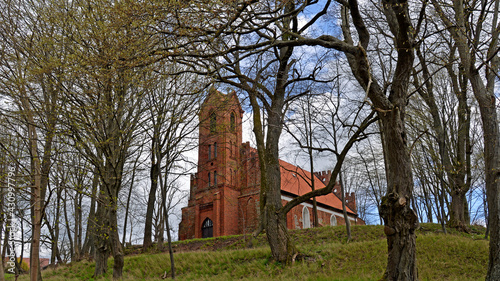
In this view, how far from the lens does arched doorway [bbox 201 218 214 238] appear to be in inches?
1289

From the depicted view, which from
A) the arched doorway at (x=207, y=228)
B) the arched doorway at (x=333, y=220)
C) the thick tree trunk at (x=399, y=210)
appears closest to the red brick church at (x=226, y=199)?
the arched doorway at (x=207, y=228)

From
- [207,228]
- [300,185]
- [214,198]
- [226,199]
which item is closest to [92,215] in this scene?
[226,199]

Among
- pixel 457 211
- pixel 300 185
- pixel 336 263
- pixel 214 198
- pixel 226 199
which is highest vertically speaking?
pixel 300 185

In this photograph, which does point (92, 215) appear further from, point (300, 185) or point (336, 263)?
point (300, 185)

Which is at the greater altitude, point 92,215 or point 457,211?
point 92,215

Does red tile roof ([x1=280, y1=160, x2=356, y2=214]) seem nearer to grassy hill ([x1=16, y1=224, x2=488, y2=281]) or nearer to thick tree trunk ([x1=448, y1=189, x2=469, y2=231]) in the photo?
thick tree trunk ([x1=448, y1=189, x2=469, y2=231])

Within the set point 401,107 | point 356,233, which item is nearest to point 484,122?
point 401,107

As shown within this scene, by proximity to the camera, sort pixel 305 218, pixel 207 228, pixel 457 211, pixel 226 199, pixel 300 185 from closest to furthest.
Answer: pixel 457 211
pixel 226 199
pixel 207 228
pixel 305 218
pixel 300 185

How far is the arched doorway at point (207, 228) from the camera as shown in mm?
32750

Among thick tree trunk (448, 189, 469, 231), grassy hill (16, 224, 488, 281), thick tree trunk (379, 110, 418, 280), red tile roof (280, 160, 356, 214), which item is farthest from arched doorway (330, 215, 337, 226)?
thick tree trunk (379, 110, 418, 280)

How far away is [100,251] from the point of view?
1360 cm

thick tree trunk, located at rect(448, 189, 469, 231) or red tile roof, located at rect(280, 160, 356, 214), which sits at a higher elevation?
red tile roof, located at rect(280, 160, 356, 214)

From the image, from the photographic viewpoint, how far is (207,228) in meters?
33.1

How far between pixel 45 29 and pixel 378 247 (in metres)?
12.4
